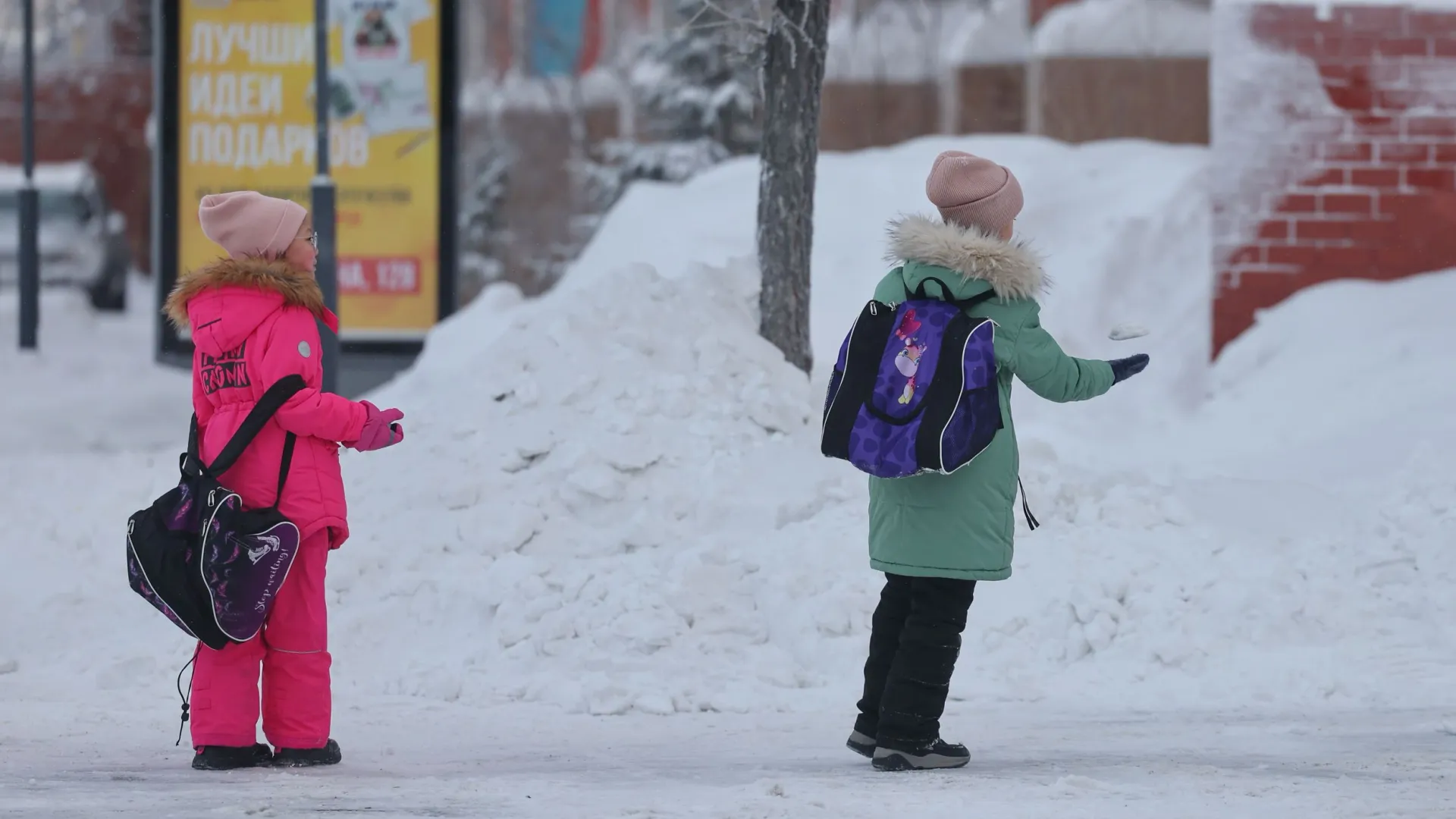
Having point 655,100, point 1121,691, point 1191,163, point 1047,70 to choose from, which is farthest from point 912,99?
point 1121,691

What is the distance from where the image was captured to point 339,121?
1373 centimetres

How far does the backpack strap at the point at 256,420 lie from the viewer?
181 inches

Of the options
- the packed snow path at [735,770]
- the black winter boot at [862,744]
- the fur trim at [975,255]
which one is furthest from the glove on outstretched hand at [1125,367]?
the black winter boot at [862,744]

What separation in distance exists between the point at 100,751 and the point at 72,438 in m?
8.22

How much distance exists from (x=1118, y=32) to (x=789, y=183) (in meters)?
9.50

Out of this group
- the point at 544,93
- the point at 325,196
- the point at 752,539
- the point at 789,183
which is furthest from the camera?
the point at 544,93

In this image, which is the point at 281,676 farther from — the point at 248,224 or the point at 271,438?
the point at 248,224

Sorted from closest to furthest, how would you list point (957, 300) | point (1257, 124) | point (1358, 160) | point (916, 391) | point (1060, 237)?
1. point (916, 391)
2. point (957, 300)
3. point (1358, 160)
4. point (1257, 124)
5. point (1060, 237)

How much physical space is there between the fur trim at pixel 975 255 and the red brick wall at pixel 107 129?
31531mm

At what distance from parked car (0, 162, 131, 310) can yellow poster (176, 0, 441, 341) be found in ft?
31.4

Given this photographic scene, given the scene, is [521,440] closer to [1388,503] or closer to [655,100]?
[1388,503]

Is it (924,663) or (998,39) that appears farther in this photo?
(998,39)

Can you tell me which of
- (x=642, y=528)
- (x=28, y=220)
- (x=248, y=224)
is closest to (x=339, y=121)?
(x=28, y=220)

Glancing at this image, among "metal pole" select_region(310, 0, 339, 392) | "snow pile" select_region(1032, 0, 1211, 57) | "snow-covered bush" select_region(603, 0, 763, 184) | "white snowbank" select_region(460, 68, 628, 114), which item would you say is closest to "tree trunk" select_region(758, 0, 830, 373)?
"metal pole" select_region(310, 0, 339, 392)
